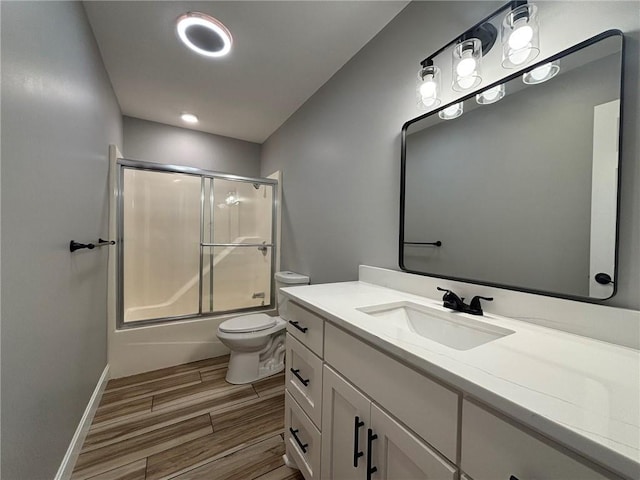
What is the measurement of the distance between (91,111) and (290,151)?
1540 millimetres

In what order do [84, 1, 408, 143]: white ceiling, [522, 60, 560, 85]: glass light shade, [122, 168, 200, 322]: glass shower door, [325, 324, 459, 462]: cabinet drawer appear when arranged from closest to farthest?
[325, 324, 459, 462]: cabinet drawer, [522, 60, 560, 85]: glass light shade, [84, 1, 408, 143]: white ceiling, [122, 168, 200, 322]: glass shower door

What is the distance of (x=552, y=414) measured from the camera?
0.40 meters

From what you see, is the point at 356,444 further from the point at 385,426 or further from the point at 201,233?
the point at 201,233

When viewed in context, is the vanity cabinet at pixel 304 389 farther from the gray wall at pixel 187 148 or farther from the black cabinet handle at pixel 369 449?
the gray wall at pixel 187 148

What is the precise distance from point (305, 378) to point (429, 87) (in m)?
1.44

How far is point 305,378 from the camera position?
43.9 inches

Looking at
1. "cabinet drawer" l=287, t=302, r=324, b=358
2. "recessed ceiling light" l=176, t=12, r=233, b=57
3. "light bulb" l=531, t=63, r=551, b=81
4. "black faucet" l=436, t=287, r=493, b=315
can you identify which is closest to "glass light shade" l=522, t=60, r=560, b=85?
"light bulb" l=531, t=63, r=551, b=81

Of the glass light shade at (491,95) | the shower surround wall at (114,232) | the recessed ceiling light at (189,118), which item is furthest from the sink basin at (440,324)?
the recessed ceiling light at (189,118)

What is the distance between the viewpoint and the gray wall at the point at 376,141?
697 millimetres

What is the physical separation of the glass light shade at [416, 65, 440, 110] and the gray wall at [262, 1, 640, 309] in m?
0.06

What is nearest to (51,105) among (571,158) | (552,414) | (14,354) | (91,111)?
(91,111)

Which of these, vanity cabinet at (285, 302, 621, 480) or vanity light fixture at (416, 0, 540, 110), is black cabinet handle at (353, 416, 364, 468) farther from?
vanity light fixture at (416, 0, 540, 110)

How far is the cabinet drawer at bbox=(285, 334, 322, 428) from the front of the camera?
1.00 m

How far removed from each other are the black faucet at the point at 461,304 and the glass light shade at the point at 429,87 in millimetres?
870
